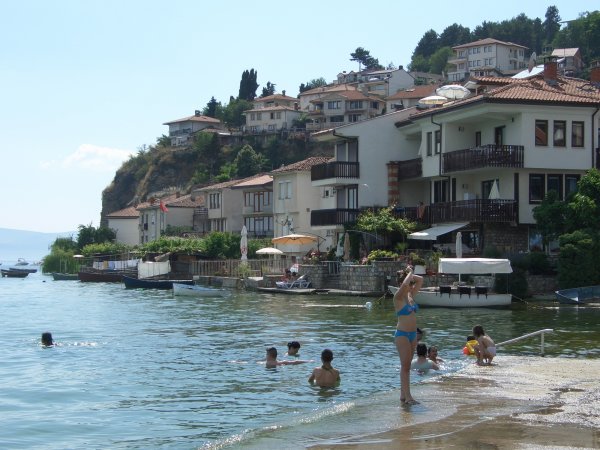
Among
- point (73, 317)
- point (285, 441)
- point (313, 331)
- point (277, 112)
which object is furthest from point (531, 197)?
point (277, 112)

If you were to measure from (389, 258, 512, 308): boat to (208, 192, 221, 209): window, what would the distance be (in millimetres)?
60039

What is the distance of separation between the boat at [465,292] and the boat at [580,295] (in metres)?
2.48

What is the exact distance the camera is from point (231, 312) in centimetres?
4481

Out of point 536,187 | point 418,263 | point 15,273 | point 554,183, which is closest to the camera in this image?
point 418,263

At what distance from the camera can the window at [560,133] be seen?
51.0 m

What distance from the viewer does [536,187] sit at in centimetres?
5106

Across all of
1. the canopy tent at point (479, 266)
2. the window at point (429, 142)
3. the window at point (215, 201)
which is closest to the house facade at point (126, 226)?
the window at point (215, 201)

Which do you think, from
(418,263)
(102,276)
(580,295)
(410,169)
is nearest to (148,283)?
(102,276)

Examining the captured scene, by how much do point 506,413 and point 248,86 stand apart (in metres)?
174

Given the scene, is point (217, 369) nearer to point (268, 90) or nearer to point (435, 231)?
point (435, 231)

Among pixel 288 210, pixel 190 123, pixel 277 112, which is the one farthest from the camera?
pixel 190 123

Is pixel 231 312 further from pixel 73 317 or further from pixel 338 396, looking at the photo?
pixel 338 396

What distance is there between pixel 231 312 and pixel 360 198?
Result: 20081 mm

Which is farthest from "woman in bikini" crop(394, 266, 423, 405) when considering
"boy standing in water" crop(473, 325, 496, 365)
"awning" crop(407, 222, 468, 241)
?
"awning" crop(407, 222, 468, 241)
